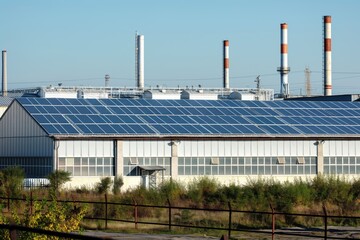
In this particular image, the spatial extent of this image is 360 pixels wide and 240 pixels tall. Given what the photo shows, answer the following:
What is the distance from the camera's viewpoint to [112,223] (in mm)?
32219

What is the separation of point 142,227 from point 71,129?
19.2 metres

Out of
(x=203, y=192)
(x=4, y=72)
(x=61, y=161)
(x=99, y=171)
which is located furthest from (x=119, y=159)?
(x=4, y=72)

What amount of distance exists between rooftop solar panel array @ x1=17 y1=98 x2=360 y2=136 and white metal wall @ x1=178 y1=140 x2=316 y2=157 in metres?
0.63

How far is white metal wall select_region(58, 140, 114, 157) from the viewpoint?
4909 centimetres

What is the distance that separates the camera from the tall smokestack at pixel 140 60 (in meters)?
90.9

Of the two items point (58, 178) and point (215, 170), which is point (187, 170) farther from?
point (58, 178)

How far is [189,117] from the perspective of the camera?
55.3m

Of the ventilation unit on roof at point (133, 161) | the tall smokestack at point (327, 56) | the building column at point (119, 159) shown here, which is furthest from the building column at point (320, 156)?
the tall smokestack at point (327, 56)

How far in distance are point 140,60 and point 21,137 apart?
39.6 metres

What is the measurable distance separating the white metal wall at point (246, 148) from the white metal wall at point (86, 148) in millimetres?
4369

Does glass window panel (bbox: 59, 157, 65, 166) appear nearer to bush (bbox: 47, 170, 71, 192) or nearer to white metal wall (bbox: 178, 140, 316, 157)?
bush (bbox: 47, 170, 71, 192)

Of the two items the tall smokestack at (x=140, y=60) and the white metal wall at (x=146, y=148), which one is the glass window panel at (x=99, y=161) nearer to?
the white metal wall at (x=146, y=148)

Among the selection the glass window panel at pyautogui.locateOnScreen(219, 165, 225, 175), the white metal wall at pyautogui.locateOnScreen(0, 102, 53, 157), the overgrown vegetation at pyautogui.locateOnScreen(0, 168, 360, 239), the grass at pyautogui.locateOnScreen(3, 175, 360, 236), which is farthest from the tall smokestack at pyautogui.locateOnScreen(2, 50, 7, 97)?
the grass at pyautogui.locateOnScreen(3, 175, 360, 236)

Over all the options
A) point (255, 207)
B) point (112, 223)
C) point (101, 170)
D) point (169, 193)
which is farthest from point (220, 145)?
point (112, 223)
